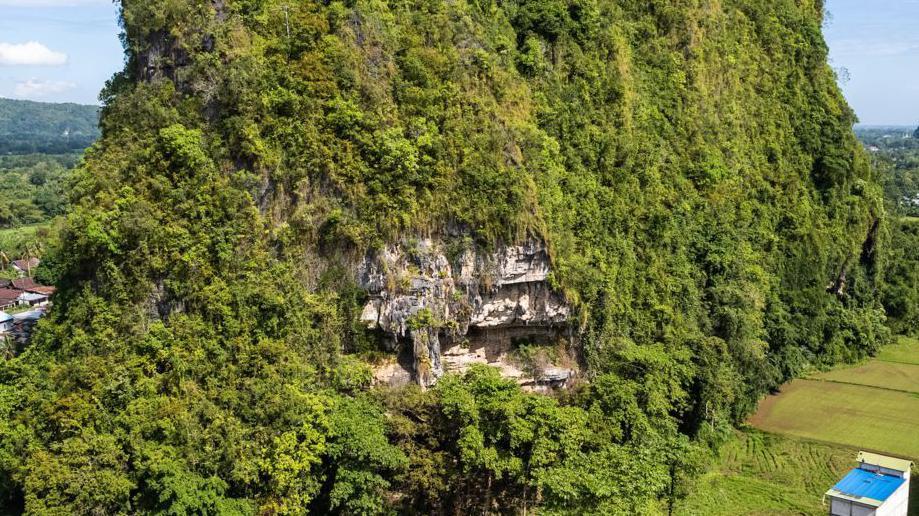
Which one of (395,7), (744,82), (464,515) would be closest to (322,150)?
(395,7)

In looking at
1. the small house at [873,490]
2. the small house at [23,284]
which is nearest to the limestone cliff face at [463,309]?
the small house at [873,490]

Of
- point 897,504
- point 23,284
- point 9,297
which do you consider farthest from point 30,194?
point 897,504

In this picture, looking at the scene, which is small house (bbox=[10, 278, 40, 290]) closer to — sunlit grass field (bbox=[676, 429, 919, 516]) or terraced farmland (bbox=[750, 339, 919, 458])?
sunlit grass field (bbox=[676, 429, 919, 516])

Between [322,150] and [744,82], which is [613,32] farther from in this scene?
[322,150]

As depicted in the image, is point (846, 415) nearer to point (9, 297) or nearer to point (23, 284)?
point (9, 297)

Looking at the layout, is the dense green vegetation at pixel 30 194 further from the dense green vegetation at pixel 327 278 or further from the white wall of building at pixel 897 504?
the white wall of building at pixel 897 504

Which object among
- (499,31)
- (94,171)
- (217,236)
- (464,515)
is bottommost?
(464,515)

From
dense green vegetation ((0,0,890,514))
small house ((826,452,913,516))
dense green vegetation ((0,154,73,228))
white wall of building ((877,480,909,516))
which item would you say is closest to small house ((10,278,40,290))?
dense green vegetation ((0,154,73,228))
